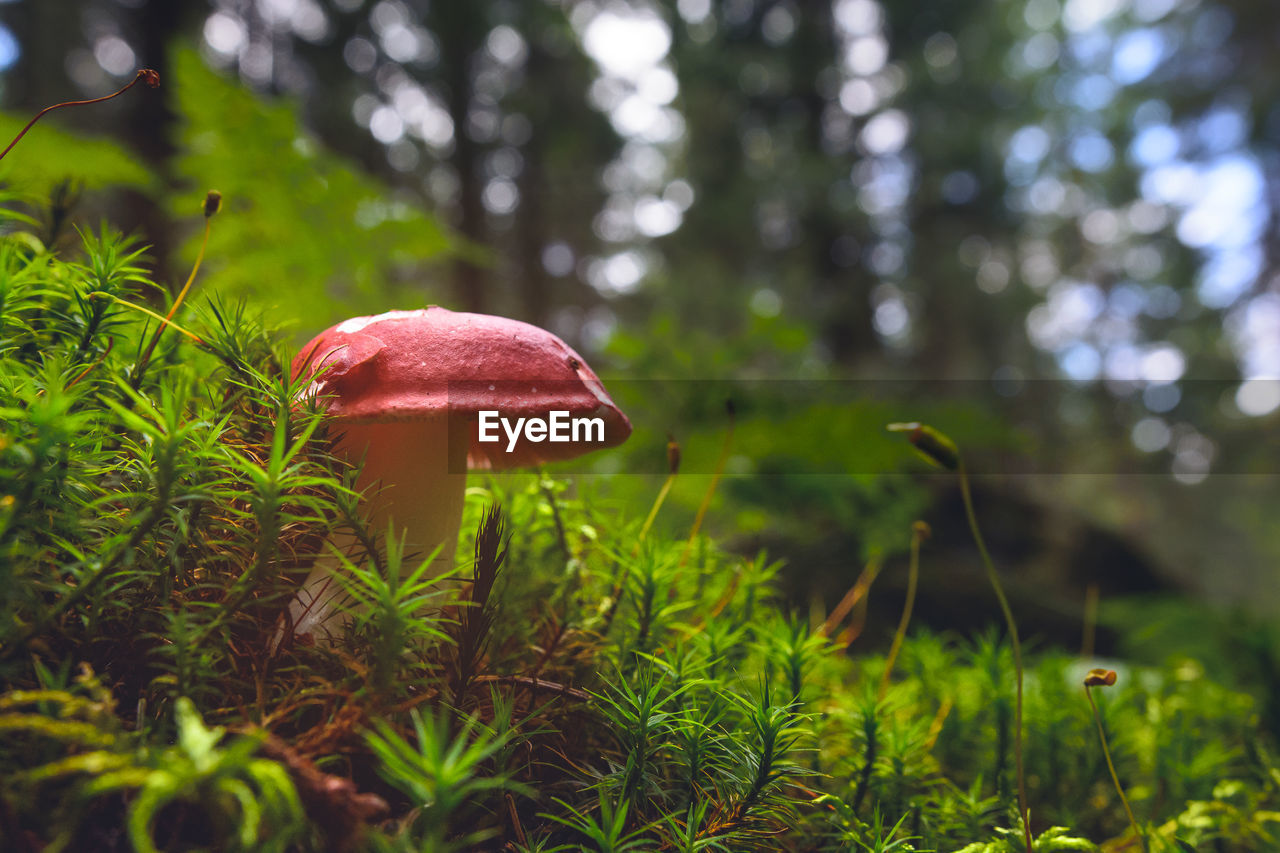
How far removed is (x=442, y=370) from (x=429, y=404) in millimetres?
65

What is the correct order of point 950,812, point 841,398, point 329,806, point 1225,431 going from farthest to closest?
→ 1. point 1225,431
2. point 841,398
3. point 950,812
4. point 329,806

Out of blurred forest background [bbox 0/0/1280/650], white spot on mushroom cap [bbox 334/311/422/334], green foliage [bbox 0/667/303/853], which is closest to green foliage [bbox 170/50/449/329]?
blurred forest background [bbox 0/0/1280/650]

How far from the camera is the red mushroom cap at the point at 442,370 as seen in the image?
31.7 inches

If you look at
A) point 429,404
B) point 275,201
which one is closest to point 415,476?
point 429,404

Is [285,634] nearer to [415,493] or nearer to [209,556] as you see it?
[209,556]

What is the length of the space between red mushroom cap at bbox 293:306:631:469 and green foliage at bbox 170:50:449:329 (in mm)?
1650

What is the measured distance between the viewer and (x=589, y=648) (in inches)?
38.4

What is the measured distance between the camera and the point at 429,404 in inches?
31.2

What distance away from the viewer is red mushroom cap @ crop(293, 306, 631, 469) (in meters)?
0.81

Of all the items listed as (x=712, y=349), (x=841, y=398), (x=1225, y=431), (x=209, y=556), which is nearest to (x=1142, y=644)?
(x=841, y=398)

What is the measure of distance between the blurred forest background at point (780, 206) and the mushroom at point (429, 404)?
0.74ft

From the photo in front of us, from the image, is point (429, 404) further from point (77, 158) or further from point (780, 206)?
point (780, 206)

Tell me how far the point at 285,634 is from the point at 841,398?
10.7 ft

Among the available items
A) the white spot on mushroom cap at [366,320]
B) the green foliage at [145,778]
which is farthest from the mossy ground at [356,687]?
the white spot on mushroom cap at [366,320]
